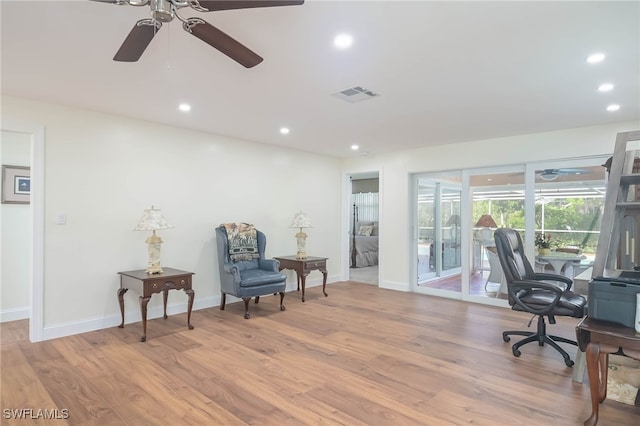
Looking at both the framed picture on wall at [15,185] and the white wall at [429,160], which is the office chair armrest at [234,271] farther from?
the white wall at [429,160]

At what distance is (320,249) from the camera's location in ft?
21.7

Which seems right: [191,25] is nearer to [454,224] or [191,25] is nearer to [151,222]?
[151,222]

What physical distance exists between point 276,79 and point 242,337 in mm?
2589

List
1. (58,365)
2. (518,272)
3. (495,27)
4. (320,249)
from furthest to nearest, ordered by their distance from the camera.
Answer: (320,249)
(518,272)
(58,365)
(495,27)

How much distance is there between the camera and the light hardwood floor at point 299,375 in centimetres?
227

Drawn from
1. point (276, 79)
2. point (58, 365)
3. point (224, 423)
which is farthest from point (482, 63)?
point (58, 365)

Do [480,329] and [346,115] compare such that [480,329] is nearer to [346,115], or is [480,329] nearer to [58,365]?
[346,115]

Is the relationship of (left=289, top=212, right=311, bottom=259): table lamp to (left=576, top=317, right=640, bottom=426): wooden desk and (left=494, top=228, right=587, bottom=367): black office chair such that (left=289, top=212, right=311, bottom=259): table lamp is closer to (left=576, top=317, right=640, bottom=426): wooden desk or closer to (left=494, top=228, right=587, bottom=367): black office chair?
(left=494, top=228, right=587, bottom=367): black office chair

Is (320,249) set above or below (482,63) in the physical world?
below

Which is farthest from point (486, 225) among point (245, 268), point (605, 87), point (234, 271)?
point (234, 271)

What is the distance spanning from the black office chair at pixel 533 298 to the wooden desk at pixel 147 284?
3.34 metres

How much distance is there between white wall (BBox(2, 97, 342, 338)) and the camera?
12.1 ft

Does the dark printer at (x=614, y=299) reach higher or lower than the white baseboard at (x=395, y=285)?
higher

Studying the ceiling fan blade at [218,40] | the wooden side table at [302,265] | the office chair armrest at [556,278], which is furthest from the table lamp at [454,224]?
the ceiling fan blade at [218,40]
